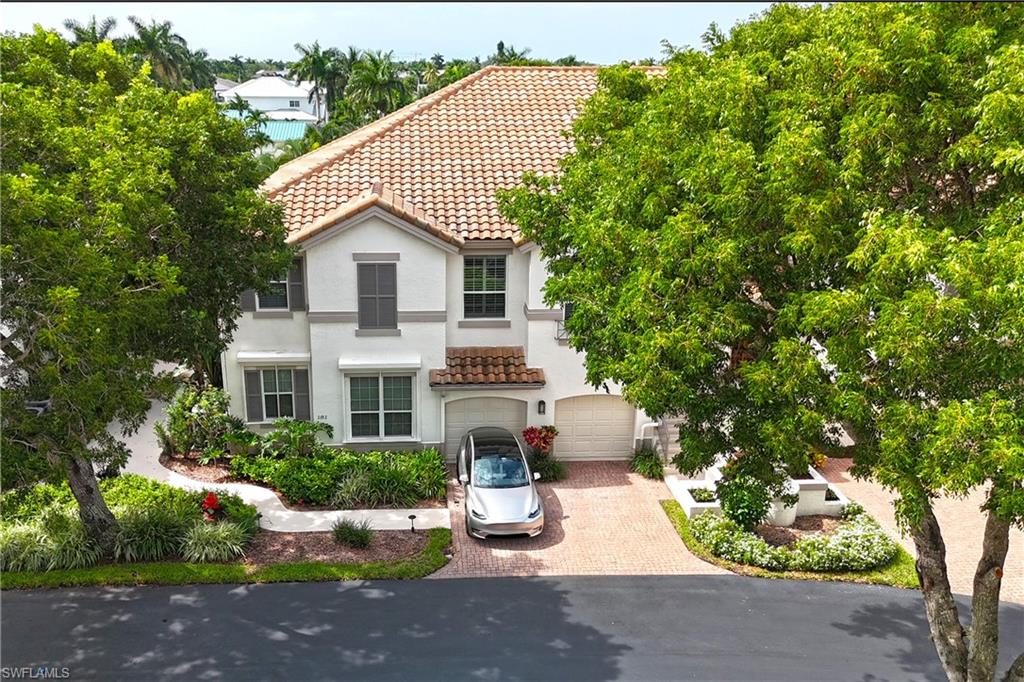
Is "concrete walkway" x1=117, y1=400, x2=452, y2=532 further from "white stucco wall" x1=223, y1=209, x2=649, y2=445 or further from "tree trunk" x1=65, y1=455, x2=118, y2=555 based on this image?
"white stucco wall" x1=223, y1=209, x2=649, y2=445

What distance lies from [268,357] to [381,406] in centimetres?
316

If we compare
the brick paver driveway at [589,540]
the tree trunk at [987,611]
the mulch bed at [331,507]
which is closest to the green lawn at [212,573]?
the brick paver driveway at [589,540]

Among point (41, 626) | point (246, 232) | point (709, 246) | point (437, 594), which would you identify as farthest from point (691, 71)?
point (41, 626)

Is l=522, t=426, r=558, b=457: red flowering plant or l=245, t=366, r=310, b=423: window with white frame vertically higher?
l=245, t=366, r=310, b=423: window with white frame

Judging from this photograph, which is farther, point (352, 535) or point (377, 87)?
point (377, 87)

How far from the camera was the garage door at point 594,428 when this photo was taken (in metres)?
21.3

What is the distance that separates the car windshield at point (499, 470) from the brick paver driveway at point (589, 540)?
1117mm

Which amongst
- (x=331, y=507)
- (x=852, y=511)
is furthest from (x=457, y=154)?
(x=852, y=511)

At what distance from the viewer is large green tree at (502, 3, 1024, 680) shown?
8273 mm

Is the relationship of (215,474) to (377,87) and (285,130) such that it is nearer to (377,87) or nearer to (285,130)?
(377,87)

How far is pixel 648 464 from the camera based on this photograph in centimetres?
2070

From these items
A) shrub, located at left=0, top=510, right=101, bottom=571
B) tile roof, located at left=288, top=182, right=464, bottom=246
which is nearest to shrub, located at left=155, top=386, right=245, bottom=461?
shrub, located at left=0, top=510, right=101, bottom=571

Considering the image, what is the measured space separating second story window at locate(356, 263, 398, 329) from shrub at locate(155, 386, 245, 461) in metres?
4.34

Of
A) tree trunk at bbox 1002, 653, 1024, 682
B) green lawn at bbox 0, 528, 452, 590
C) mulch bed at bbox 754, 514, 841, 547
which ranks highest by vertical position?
tree trunk at bbox 1002, 653, 1024, 682
